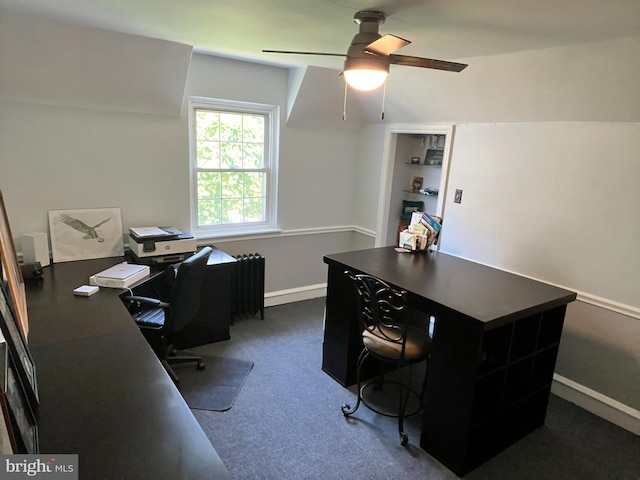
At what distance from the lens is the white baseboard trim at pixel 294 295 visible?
14.0 feet

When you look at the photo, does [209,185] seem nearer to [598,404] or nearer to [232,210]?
[232,210]

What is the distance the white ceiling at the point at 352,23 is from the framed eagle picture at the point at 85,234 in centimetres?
136

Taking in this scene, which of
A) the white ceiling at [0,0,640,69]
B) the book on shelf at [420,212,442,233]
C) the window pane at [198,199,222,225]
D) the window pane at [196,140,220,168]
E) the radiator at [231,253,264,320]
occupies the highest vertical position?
the white ceiling at [0,0,640,69]

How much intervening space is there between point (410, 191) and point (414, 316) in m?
1.49

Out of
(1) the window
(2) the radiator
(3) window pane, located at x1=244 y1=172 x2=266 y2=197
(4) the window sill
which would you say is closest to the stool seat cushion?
(2) the radiator

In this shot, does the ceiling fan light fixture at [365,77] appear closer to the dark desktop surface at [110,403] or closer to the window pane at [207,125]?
the dark desktop surface at [110,403]

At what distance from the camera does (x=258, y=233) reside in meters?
4.01

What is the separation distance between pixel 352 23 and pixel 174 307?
191 cm

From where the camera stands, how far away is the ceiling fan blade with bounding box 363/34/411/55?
1678 mm

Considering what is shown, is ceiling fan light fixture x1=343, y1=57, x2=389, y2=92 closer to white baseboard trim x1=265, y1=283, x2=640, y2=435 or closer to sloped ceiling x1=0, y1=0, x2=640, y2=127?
sloped ceiling x1=0, y1=0, x2=640, y2=127

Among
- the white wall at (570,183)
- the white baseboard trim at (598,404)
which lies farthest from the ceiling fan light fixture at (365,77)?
the white baseboard trim at (598,404)

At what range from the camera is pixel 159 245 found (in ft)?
10.1

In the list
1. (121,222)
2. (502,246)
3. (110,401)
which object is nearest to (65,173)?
(121,222)

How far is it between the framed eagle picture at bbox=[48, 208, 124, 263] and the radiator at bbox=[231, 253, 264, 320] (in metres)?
1.01
